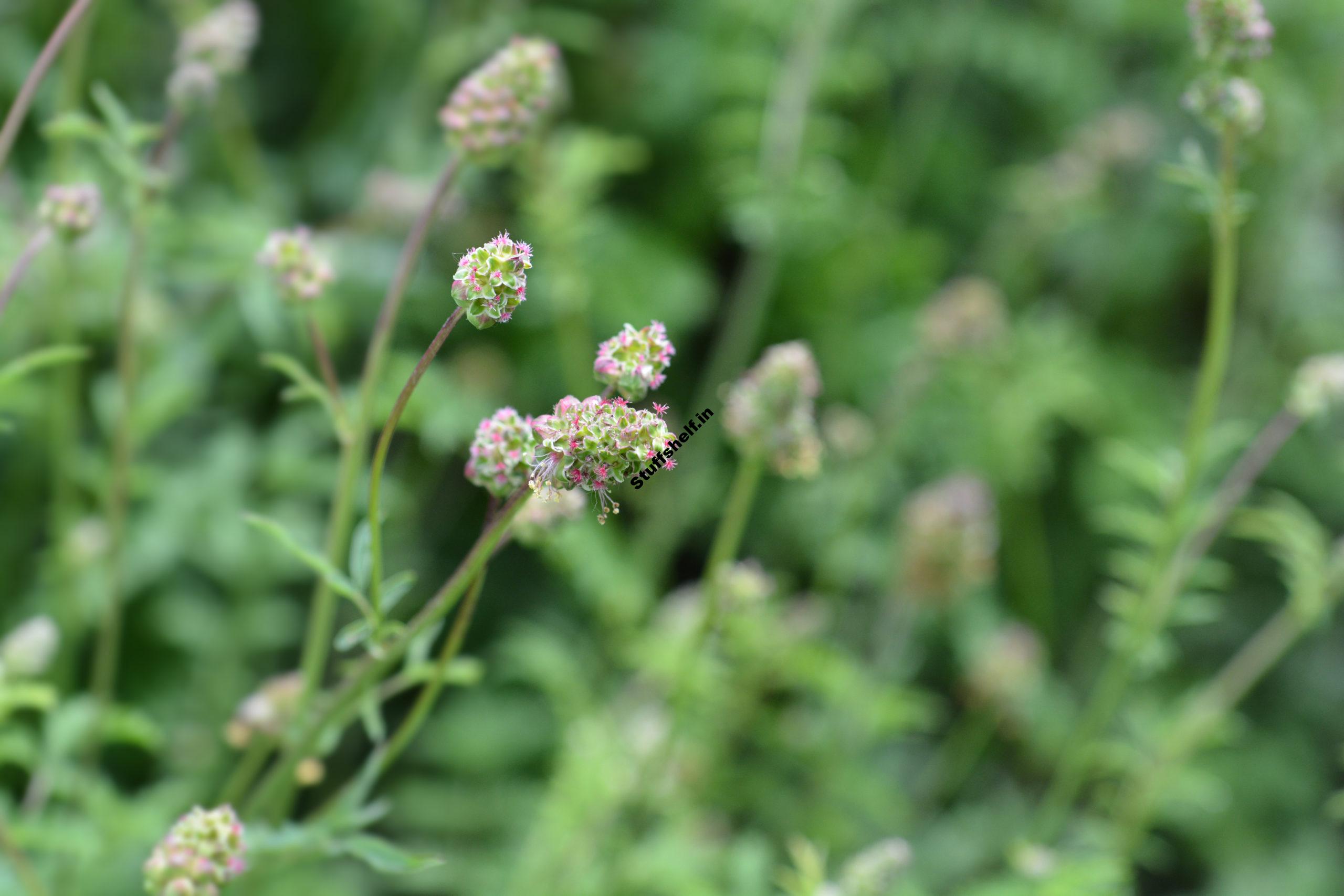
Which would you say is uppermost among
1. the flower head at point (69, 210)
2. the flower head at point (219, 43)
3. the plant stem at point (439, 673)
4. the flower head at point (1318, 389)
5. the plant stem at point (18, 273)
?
the flower head at point (219, 43)

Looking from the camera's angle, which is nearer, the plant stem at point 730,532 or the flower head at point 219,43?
the plant stem at point 730,532

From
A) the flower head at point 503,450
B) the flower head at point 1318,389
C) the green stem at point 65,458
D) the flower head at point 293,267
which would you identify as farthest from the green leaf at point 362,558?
the flower head at point 1318,389

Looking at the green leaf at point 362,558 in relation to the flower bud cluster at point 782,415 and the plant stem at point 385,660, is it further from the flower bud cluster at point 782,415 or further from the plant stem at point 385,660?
the flower bud cluster at point 782,415

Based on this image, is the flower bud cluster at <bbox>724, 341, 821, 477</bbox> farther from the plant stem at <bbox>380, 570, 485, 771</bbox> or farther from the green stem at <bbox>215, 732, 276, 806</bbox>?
the green stem at <bbox>215, 732, 276, 806</bbox>

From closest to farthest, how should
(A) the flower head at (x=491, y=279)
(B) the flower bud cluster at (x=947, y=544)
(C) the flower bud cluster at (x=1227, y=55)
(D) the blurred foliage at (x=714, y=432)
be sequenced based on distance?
1. (A) the flower head at (x=491, y=279)
2. (C) the flower bud cluster at (x=1227, y=55)
3. (D) the blurred foliage at (x=714, y=432)
4. (B) the flower bud cluster at (x=947, y=544)

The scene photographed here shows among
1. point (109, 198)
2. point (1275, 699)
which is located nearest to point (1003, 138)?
point (1275, 699)

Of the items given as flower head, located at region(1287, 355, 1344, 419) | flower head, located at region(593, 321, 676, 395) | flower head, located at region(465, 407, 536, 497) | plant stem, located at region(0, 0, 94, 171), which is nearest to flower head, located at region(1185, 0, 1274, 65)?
flower head, located at region(1287, 355, 1344, 419)

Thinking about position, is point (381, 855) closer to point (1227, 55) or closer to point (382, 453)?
point (382, 453)
